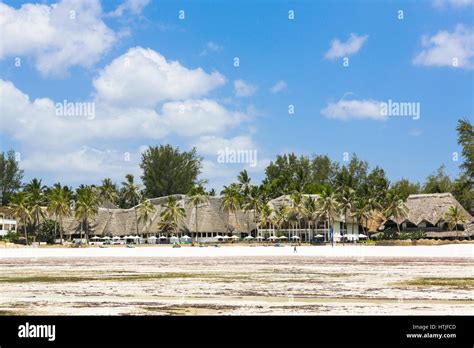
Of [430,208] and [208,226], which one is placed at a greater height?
[430,208]

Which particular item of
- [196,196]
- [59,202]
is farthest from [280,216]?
[59,202]

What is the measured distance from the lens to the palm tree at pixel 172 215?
367 feet

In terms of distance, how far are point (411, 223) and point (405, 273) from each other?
76739mm

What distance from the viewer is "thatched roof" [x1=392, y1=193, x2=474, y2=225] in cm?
10181

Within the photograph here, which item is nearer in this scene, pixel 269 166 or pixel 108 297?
pixel 108 297

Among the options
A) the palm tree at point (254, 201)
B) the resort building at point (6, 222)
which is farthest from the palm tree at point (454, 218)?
the resort building at point (6, 222)

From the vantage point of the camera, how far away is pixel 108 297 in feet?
67.2

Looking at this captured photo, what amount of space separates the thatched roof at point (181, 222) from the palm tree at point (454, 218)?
3726 centimetres

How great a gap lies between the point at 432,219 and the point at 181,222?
4388 cm

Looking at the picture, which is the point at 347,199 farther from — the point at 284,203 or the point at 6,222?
the point at 6,222

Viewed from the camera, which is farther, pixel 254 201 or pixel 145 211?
pixel 145 211

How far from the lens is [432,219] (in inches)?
3994
